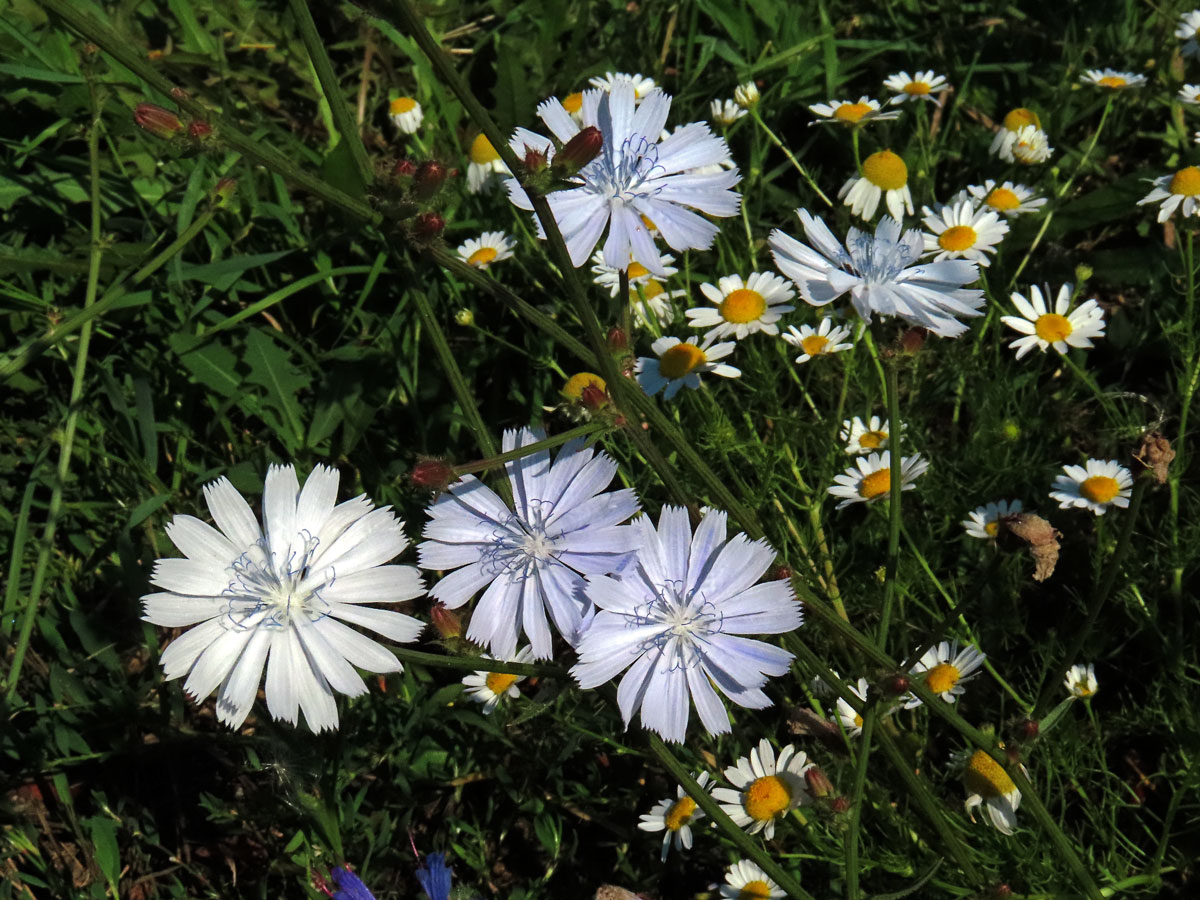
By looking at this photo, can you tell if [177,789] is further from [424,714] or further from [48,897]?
[424,714]

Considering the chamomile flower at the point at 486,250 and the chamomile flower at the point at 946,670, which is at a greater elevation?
the chamomile flower at the point at 486,250

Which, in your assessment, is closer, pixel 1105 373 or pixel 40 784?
pixel 40 784

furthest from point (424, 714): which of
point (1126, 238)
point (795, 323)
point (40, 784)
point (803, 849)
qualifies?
point (1126, 238)

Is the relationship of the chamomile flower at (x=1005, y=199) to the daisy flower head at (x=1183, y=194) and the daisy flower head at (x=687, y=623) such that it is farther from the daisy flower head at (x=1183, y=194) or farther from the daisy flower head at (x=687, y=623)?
the daisy flower head at (x=687, y=623)

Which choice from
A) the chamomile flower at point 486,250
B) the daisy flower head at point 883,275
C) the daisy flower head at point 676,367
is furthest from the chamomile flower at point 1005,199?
the chamomile flower at point 486,250

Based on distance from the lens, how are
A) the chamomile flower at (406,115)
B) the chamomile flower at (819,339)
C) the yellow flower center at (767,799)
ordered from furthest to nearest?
the chamomile flower at (406,115)
the chamomile flower at (819,339)
the yellow flower center at (767,799)
